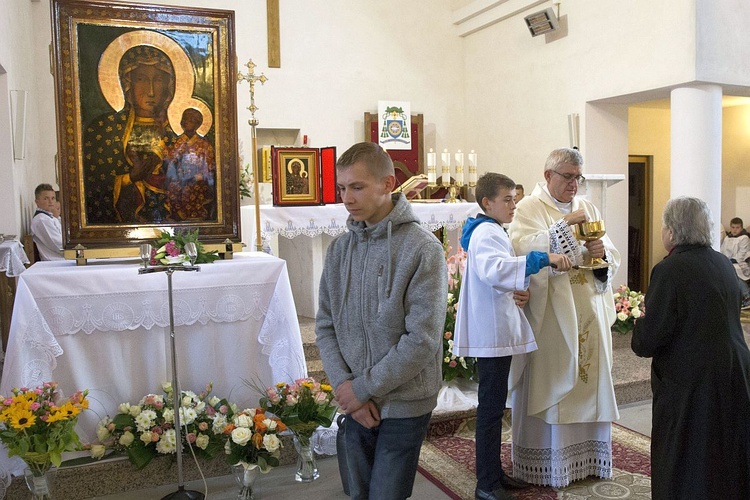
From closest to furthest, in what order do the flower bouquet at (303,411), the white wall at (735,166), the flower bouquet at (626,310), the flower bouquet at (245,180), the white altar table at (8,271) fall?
the flower bouquet at (303,411) → the white altar table at (8,271) → the flower bouquet at (626,310) → the flower bouquet at (245,180) → the white wall at (735,166)

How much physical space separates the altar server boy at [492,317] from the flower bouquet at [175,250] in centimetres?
160

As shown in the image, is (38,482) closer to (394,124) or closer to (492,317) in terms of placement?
(492,317)

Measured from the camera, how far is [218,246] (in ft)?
15.3

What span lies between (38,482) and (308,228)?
310cm

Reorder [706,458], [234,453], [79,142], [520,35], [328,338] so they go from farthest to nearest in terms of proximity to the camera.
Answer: [520,35], [79,142], [234,453], [706,458], [328,338]

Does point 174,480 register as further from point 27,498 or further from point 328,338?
point 328,338

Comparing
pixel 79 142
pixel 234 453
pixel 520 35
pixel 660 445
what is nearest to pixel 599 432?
pixel 660 445

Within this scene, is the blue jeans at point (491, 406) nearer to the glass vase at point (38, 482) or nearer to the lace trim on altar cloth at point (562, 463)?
the lace trim on altar cloth at point (562, 463)

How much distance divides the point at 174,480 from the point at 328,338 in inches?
82.9

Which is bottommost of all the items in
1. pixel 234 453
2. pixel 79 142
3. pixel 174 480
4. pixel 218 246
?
pixel 174 480

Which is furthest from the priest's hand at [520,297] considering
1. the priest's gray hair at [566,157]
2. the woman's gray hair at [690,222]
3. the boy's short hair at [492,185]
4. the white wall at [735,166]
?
the white wall at [735,166]

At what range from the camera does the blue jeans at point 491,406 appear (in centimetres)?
337

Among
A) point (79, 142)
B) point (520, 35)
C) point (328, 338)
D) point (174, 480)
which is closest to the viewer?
point (328, 338)

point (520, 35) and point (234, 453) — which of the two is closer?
point (234, 453)
